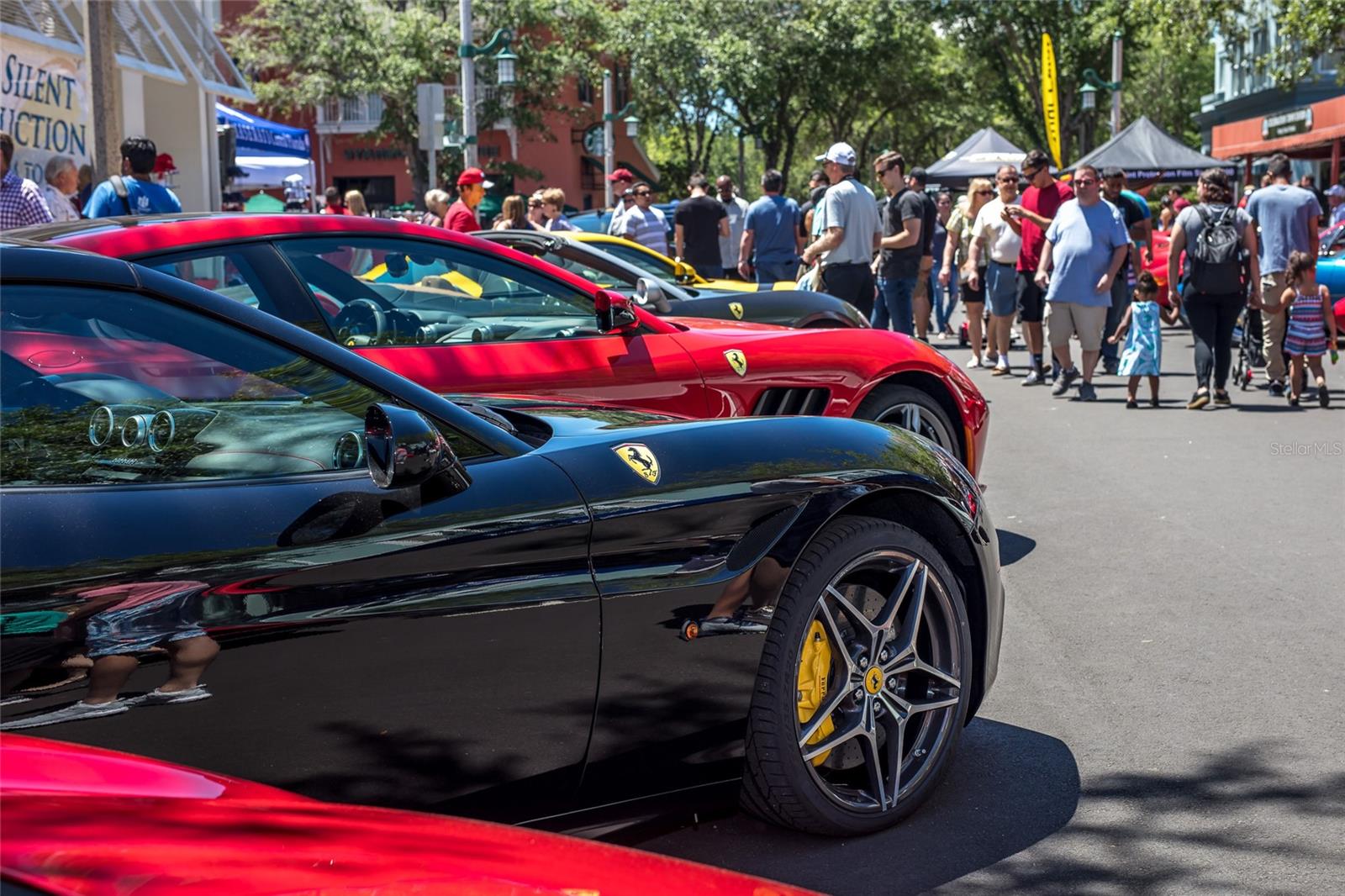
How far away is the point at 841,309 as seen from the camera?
9750 mm

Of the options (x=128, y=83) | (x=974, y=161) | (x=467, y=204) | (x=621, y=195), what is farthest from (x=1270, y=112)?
(x=467, y=204)

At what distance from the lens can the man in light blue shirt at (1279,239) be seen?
493 inches

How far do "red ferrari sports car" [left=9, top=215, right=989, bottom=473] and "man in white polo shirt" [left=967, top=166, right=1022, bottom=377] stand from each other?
24.3ft

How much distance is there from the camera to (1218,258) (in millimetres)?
11406

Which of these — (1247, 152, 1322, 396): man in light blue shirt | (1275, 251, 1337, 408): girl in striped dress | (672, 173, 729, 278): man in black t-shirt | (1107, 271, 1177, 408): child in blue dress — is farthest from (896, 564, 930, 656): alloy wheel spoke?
(672, 173, 729, 278): man in black t-shirt

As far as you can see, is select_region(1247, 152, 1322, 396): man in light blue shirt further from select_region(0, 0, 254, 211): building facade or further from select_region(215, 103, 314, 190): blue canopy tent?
select_region(215, 103, 314, 190): blue canopy tent

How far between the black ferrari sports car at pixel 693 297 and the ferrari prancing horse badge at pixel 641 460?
17.0 ft

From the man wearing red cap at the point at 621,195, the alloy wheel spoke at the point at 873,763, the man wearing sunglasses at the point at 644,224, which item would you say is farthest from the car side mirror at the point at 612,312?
the man wearing red cap at the point at 621,195

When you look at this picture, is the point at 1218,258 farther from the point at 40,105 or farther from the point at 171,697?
the point at 40,105

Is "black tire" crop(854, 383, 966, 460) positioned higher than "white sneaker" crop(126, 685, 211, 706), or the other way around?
"black tire" crop(854, 383, 966, 460)

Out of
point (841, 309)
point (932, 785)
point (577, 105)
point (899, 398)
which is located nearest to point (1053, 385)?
point (841, 309)

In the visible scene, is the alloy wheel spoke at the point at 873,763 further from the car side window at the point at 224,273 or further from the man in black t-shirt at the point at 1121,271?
the man in black t-shirt at the point at 1121,271

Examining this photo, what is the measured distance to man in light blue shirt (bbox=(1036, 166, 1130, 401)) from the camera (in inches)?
468

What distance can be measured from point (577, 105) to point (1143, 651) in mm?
55219
